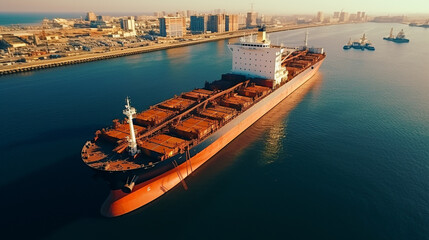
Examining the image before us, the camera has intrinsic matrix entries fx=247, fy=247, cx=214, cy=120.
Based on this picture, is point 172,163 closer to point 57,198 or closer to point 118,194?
point 118,194

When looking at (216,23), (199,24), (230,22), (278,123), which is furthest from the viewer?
(199,24)

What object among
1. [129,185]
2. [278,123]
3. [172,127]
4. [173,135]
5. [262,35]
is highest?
[262,35]

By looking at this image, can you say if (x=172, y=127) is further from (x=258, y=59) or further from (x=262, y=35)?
(x=262, y=35)

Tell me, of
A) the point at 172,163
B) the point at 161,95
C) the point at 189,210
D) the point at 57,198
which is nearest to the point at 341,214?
the point at 189,210

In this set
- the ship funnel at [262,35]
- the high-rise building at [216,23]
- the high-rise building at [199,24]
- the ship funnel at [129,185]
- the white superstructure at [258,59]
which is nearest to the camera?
the ship funnel at [129,185]

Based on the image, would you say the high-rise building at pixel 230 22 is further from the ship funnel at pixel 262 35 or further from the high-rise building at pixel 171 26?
the ship funnel at pixel 262 35

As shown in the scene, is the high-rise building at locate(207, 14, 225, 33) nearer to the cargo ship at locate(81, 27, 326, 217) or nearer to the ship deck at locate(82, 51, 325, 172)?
the cargo ship at locate(81, 27, 326, 217)

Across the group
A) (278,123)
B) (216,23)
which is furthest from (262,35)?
(216,23)

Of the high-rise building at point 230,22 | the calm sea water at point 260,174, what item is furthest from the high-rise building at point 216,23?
the calm sea water at point 260,174
